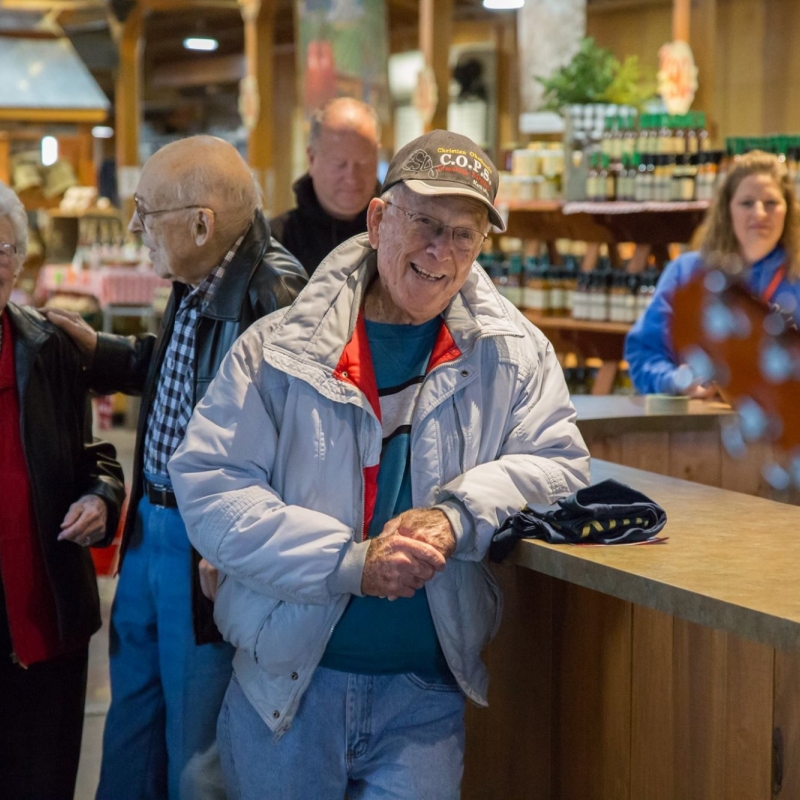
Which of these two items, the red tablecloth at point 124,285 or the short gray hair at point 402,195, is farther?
the red tablecloth at point 124,285

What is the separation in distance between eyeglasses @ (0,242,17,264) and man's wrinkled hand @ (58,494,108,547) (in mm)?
500

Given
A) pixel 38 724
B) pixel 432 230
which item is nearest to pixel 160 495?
pixel 38 724

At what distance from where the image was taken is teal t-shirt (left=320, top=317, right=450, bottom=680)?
81.1 inches

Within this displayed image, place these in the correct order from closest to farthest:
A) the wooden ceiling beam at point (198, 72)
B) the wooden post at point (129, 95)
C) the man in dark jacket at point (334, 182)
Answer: the man in dark jacket at point (334, 182), the wooden post at point (129, 95), the wooden ceiling beam at point (198, 72)

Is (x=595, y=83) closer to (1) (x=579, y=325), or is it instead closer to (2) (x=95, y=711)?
(1) (x=579, y=325)

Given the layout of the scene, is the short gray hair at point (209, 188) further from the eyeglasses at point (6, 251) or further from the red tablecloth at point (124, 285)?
the red tablecloth at point (124, 285)

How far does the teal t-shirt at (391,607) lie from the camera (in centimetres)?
206

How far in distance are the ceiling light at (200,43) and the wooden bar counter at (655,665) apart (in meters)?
18.7

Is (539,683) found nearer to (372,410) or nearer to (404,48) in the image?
(372,410)

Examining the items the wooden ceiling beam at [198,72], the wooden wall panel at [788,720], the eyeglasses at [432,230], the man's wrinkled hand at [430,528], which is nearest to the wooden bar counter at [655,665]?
the wooden wall panel at [788,720]

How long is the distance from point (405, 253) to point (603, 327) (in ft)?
16.2

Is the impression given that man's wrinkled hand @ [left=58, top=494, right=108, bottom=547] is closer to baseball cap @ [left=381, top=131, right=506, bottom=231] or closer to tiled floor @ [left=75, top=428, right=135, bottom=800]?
baseball cap @ [left=381, top=131, right=506, bottom=231]

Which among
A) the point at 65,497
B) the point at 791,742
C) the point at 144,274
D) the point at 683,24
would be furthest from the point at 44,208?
the point at 791,742

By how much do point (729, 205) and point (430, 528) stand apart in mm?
2646
